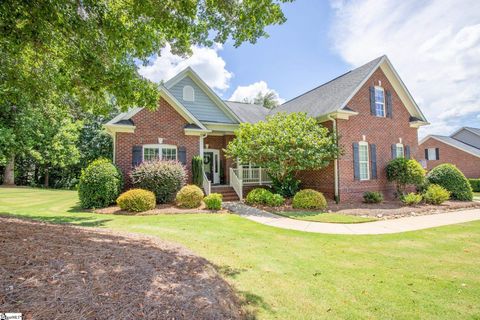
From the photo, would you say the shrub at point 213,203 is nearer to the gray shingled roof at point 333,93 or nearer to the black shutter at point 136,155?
the black shutter at point 136,155

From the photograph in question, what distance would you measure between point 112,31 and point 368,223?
956cm

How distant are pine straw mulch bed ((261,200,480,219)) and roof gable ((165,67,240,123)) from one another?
7174 mm

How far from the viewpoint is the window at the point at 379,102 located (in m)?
14.8

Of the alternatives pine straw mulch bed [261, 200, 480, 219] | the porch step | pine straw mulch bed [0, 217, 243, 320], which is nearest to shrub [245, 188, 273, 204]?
pine straw mulch bed [261, 200, 480, 219]

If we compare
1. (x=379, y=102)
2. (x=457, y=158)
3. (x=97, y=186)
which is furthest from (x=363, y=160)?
(x=457, y=158)

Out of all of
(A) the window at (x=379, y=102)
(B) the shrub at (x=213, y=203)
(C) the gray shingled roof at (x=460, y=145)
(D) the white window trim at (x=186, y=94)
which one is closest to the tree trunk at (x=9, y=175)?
(D) the white window trim at (x=186, y=94)

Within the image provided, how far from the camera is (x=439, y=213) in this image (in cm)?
1080

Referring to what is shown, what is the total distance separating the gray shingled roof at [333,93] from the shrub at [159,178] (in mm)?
8507

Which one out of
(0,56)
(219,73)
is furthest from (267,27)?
(219,73)

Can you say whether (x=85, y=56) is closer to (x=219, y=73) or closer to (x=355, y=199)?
(x=355, y=199)

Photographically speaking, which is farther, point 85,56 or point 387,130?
point 387,130

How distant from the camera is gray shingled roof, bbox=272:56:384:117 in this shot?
13590 mm

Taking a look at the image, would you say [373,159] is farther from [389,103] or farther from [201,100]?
[201,100]

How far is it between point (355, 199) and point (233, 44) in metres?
10.8
